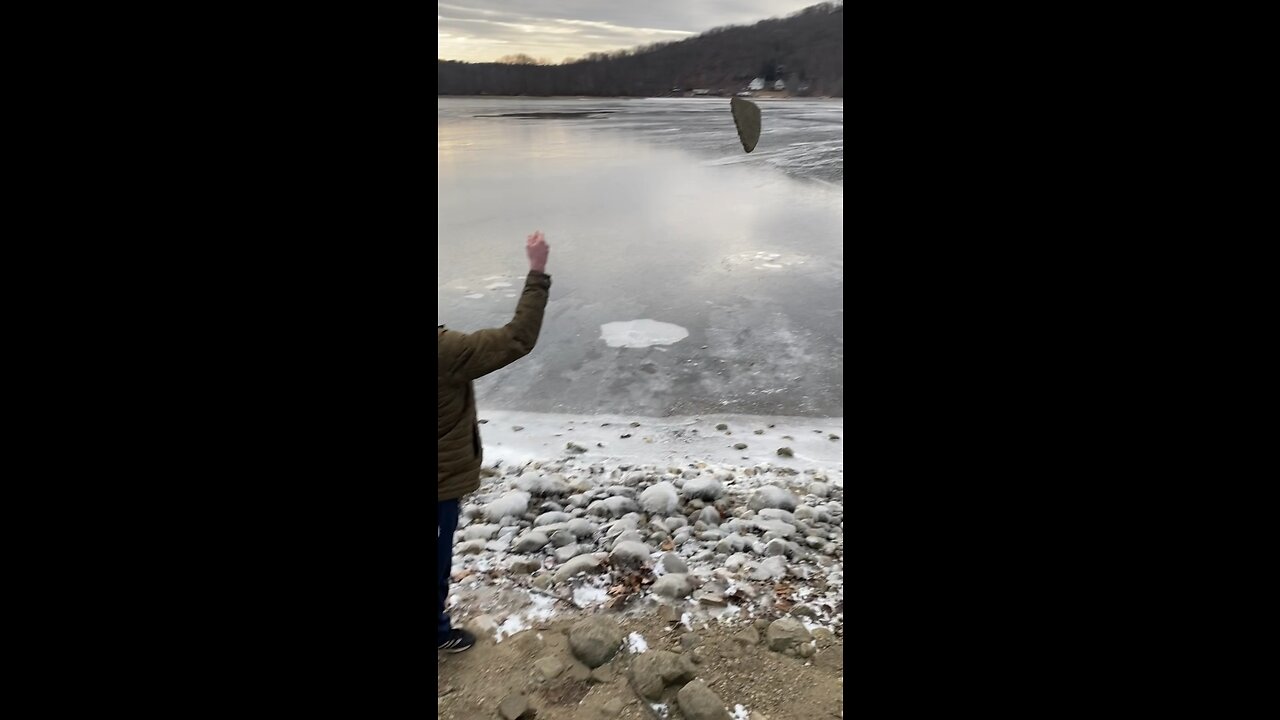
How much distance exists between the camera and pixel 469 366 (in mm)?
1608

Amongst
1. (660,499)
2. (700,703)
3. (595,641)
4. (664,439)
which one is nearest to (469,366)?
(595,641)

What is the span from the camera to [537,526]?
8.84 feet

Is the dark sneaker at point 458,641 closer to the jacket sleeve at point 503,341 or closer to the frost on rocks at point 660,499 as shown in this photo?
the jacket sleeve at point 503,341

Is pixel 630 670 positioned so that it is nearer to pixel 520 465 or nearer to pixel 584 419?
pixel 520 465

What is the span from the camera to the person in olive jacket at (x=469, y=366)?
157 centimetres

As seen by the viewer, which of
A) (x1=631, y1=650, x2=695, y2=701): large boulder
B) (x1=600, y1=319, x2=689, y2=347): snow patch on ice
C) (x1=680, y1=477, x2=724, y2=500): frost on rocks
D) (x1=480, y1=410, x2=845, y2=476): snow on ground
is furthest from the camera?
(x1=600, y1=319, x2=689, y2=347): snow patch on ice

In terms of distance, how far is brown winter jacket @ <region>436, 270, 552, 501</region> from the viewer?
1573 mm

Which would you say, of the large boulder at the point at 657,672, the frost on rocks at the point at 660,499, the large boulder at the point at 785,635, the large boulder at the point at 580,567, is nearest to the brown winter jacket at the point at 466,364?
the large boulder at the point at 657,672

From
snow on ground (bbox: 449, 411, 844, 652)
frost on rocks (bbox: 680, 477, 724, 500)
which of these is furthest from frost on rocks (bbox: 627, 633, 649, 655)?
frost on rocks (bbox: 680, 477, 724, 500)

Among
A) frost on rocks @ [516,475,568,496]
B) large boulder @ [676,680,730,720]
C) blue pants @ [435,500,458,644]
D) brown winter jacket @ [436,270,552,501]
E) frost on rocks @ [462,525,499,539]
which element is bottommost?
frost on rocks @ [462,525,499,539]

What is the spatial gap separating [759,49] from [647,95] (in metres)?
0.67

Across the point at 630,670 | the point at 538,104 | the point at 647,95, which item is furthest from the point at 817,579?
the point at 538,104

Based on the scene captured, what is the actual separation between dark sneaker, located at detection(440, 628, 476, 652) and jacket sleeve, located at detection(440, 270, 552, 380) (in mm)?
808

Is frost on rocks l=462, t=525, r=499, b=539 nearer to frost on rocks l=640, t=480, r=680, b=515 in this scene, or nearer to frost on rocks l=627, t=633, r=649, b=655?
frost on rocks l=640, t=480, r=680, b=515
